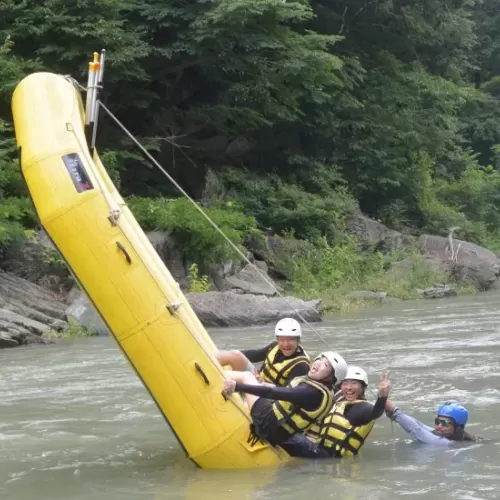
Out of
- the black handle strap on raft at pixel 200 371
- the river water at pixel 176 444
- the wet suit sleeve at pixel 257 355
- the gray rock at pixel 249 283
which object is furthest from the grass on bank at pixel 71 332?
the black handle strap on raft at pixel 200 371

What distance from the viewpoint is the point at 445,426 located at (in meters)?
7.32

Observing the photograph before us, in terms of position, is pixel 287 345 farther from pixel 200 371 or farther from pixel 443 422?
pixel 443 422

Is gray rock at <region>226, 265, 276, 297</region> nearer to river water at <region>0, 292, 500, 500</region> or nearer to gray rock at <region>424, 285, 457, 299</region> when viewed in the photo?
gray rock at <region>424, 285, 457, 299</region>

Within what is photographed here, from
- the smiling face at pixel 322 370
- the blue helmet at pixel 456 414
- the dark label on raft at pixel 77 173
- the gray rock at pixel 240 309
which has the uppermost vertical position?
the dark label on raft at pixel 77 173

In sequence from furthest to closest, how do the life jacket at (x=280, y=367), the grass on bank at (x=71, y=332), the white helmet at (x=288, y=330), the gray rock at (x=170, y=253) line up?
the gray rock at (x=170, y=253) → the grass on bank at (x=71, y=332) → the life jacket at (x=280, y=367) → the white helmet at (x=288, y=330)

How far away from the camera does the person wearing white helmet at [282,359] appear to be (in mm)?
7219

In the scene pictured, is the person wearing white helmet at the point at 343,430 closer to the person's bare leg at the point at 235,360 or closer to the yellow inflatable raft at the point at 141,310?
the yellow inflatable raft at the point at 141,310

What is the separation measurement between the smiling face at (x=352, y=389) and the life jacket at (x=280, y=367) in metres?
0.44

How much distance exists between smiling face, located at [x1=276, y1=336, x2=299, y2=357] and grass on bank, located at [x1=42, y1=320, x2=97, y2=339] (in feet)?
25.0

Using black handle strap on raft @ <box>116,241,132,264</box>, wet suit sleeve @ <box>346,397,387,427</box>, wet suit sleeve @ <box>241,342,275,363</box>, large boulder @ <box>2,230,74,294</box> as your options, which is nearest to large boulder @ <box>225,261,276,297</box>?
large boulder @ <box>2,230,74,294</box>

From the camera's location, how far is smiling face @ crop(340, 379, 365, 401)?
22.7 ft

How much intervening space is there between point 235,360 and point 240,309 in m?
8.54

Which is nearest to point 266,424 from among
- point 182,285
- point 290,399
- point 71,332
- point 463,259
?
point 290,399

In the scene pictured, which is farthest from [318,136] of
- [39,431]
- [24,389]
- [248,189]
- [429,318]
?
[39,431]
